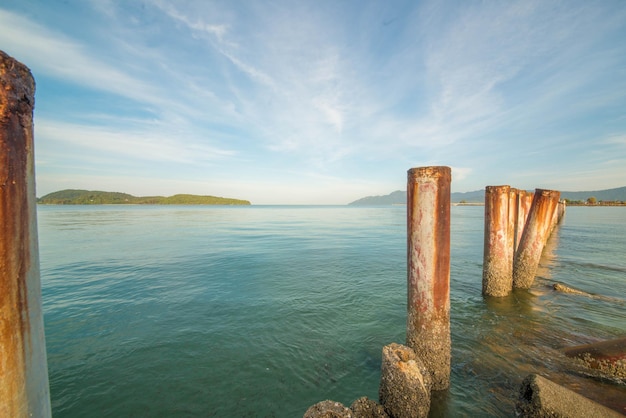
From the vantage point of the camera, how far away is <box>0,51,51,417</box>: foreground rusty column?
5.22 ft

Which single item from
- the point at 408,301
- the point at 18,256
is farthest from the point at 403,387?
the point at 18,256

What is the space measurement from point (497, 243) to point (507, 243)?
0.35 meters

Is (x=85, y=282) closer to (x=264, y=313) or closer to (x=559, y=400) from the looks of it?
(x=264, y=313)

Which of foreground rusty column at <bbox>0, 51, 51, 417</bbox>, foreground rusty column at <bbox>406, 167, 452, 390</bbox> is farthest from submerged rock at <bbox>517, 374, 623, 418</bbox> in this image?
foreground rusty column at <bbox>0, 51, 51, 417</bbox>

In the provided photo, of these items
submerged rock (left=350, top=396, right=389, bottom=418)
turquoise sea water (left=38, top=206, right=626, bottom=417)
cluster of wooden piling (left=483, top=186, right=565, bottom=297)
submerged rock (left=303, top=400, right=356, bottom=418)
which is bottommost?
turquoise sea water (left=38, top=206, right=626, bottom=417)

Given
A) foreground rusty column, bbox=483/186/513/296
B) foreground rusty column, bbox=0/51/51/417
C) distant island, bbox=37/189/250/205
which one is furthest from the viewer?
distant island, bbox=37/189/250/205

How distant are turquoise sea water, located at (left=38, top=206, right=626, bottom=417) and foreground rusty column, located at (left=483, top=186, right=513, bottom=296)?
46 cm

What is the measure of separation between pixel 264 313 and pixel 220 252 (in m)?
9.68

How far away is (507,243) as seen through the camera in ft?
26.3

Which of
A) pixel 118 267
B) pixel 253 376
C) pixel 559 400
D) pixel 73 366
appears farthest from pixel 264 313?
pixel 118 267

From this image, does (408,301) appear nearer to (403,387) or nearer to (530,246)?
(403,387)

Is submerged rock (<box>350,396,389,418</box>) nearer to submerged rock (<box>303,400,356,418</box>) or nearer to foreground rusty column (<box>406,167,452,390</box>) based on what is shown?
submerged rock (<box>303,400,356,418</box>)

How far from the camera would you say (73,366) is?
5141mm

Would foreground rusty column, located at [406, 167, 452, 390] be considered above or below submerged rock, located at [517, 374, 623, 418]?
above
